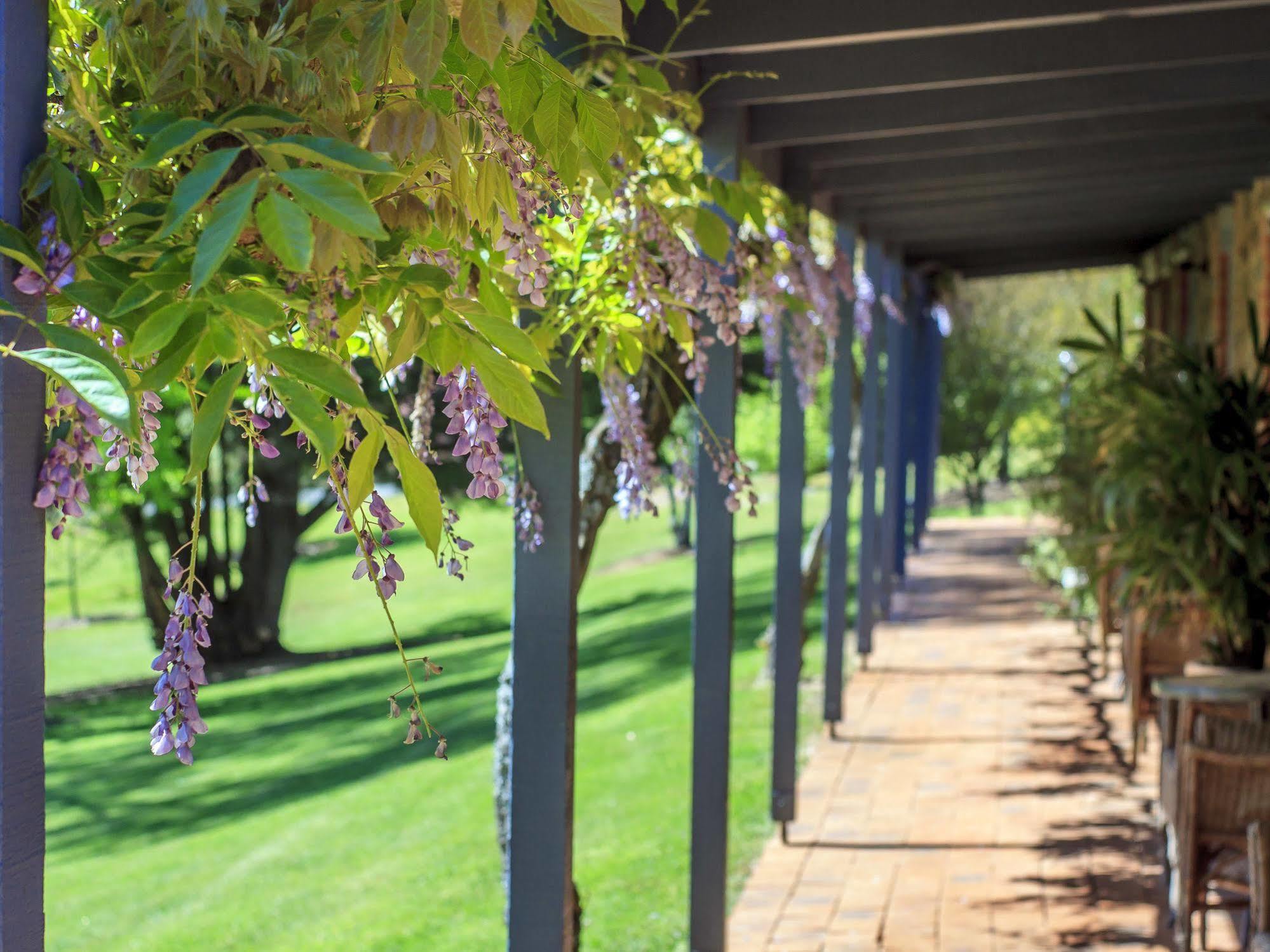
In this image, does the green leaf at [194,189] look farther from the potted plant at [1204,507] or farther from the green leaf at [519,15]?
the potted plant at [1204,507]

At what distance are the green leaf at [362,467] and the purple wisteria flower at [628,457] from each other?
1.17m

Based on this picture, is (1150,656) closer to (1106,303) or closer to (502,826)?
(502,826)

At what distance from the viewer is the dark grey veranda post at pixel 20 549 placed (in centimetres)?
107

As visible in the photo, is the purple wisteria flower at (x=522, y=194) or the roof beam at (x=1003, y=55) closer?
the purple wisteria flower at (x=522, y=194)

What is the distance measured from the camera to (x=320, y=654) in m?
13.8

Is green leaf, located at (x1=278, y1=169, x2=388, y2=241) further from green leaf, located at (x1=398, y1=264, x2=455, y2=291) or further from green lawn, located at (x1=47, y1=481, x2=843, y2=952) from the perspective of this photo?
green lawn, located at (x1=47, y1=481, x2=843, y2=952)

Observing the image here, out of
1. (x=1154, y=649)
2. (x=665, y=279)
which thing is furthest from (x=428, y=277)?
(x=1154, y=649)

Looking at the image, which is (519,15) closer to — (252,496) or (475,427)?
(475,427)

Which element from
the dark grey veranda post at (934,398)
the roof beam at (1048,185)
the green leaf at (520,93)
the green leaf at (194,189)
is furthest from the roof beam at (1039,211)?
the dark grey veranda post at (934,398)

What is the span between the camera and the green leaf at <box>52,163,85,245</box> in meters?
1.03

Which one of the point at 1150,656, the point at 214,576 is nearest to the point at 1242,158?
the point at 1150,656

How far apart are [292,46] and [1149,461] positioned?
4.51 meters

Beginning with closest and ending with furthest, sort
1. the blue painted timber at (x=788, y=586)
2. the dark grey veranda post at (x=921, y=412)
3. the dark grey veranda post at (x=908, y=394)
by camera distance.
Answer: the blue painted timber at (x=788, y=586)
the dark grey veranda post at (x=908, y=394)
the dark grey veranda post at (x=921, y=412)

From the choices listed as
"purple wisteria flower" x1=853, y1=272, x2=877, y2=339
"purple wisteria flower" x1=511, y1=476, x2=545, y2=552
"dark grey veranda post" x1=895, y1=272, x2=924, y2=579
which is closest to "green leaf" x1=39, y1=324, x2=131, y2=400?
"purple wisteria flower" x1=511, y1=476, x2=545, y2=552
